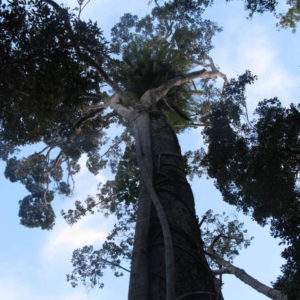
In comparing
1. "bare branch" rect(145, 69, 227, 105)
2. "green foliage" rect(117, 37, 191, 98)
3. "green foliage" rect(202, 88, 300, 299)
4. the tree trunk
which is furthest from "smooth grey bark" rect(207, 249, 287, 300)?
"green foliage" rect(117, 37, 191, 98)

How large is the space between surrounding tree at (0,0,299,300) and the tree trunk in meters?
0.01

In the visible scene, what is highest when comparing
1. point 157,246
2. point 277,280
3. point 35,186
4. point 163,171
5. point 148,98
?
point 35,186

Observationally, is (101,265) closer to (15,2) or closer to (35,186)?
(35,186)

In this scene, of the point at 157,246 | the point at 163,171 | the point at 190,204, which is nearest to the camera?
the point at 157,246

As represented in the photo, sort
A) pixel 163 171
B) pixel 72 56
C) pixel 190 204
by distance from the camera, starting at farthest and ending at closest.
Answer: pixel 72 56
pixel 163 171
pixel 190 204

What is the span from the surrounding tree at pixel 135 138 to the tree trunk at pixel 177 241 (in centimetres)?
1

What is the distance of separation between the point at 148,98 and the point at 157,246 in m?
3.74

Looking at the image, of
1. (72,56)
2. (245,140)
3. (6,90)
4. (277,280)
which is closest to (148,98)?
(72,56)

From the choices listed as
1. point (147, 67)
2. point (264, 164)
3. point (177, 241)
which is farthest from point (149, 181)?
point (147, 67)

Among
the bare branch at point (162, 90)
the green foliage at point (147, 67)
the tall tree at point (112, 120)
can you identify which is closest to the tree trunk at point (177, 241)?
the tall tree at point (112, 120)

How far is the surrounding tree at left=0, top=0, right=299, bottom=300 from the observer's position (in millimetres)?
3203

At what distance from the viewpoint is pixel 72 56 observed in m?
6.28

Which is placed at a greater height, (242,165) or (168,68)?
(168,68)

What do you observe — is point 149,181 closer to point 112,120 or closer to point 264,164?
point 264,164
